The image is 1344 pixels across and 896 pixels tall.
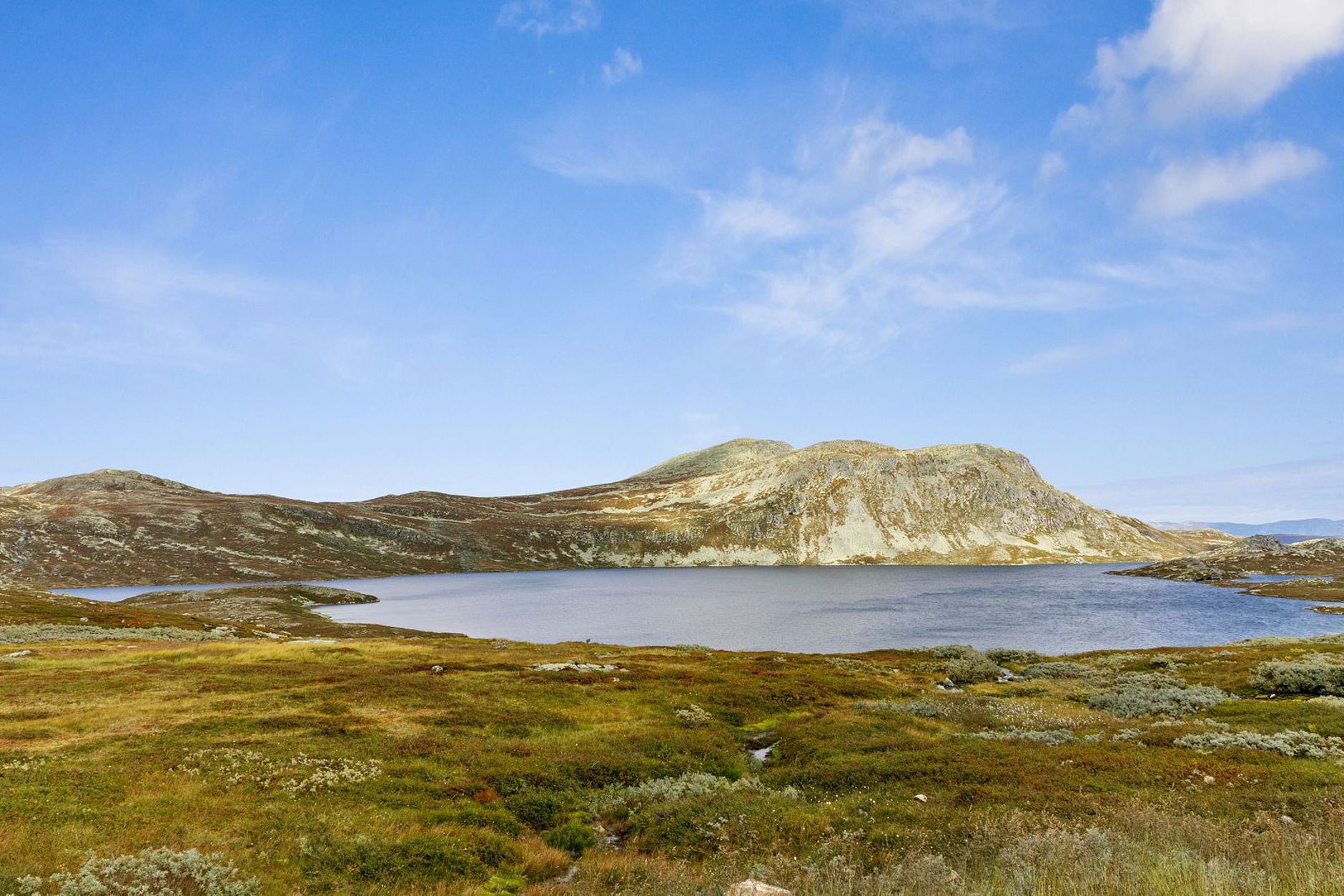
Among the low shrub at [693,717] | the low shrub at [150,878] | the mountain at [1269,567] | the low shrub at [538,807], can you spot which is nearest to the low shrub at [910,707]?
the low shrub at [693,717]

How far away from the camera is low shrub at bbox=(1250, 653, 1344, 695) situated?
1394 inches

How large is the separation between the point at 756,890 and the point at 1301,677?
4166 cm

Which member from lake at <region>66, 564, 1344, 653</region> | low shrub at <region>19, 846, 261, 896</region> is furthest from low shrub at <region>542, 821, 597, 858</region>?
lake at <region>66, 564, 1344, 653</region>

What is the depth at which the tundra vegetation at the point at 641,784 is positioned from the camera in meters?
12.2

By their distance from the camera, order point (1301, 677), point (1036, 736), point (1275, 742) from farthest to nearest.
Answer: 1. point (1301, 677)
2. point (1036, 736)
3. point (1275, 742)

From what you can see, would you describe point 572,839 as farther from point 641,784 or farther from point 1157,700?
point 1157,700

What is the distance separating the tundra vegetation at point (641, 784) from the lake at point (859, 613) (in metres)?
48.2

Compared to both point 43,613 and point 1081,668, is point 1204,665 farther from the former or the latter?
point 43,613

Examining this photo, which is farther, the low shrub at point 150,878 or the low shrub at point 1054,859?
the low shrub at point 150,878

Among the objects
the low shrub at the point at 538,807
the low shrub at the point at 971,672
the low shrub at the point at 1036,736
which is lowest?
the low shrub at the point at 971,672

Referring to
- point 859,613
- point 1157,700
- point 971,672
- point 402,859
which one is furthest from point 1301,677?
point 859,613

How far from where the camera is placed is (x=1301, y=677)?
119ft

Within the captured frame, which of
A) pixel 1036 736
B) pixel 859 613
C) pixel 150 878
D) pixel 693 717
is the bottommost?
pixel 859 613

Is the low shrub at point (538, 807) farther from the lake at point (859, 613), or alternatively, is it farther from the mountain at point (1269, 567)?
the mountain at point (1269, 567)
